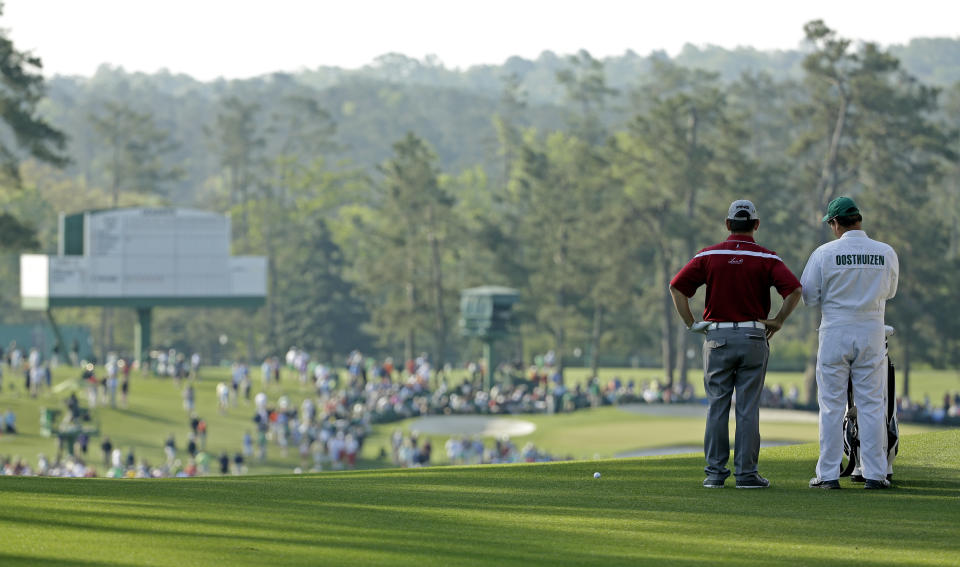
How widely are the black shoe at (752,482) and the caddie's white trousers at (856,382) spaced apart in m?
0.49

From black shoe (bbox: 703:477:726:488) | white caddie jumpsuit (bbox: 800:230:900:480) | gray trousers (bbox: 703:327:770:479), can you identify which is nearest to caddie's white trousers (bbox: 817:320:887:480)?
white caddie jumpsuit (bbox: 800:230:900:480)

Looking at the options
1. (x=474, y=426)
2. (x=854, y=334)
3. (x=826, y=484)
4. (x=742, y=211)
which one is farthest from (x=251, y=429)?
(x=854, y=334)

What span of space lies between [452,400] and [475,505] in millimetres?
43577

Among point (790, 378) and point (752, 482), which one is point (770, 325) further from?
point (790, 378)

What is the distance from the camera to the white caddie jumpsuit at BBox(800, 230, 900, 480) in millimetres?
8797

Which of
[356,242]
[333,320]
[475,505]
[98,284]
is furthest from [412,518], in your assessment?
[356,242]

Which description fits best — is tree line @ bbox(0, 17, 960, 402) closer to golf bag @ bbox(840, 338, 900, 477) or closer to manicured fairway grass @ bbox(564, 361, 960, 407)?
manicured fairway grass @ bbox(564, 361, 960, 407)

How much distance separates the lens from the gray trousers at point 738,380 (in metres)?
8.87

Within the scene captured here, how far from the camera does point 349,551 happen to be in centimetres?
707

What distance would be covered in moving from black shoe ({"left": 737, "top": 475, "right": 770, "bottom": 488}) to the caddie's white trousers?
0.49 m

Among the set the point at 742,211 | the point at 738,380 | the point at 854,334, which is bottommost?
the point at 738,380

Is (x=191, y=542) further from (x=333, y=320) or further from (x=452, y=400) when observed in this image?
(x=333, y=320)

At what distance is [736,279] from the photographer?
29.2 ft

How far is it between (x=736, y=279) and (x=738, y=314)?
9.2 inches
